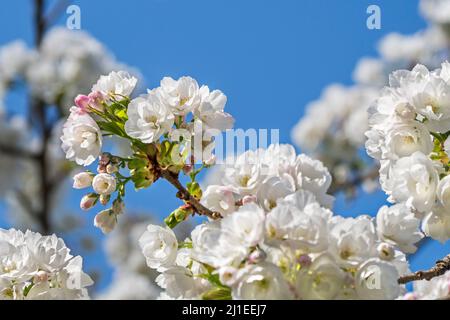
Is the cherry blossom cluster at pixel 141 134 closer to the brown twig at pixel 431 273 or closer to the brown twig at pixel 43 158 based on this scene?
the brown twig at pixel 431 273

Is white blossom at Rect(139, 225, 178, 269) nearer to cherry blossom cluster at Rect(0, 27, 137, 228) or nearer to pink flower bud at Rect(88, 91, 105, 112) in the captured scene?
pink flower bud at Rect(88, 91, 105, 112)

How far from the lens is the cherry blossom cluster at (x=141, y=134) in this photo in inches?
50.9

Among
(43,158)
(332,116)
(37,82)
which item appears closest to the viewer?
(43,158)

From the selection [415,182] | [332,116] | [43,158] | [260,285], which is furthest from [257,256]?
[332,116]

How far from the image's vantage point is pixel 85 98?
4.40ft

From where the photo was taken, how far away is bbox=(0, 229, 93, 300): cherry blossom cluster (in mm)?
1225

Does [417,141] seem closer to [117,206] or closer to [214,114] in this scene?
[214,114]

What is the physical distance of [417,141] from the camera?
1269mm

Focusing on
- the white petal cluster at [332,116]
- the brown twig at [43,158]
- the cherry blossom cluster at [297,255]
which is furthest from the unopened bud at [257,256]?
the white petal cluster at [332,116]

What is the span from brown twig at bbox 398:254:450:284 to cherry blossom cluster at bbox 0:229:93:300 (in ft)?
1.71

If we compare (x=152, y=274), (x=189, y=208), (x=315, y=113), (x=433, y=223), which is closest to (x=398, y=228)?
(x=433, y=223)

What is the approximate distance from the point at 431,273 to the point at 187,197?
0.42 meters

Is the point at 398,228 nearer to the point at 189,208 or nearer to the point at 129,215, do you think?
the point at 189,208

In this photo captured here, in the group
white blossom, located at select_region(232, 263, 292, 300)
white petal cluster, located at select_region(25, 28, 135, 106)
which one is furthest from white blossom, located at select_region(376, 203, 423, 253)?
white petal cluster, located at select_region(25, 28, 135, 106)
